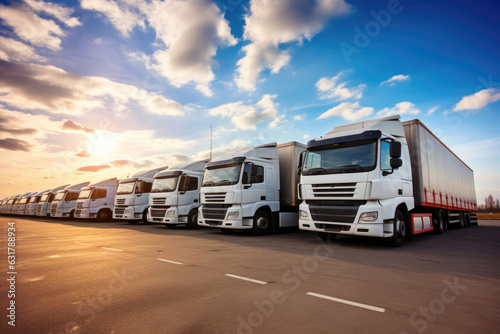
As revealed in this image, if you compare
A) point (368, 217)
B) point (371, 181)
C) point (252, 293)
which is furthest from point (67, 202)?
point (252, 293)

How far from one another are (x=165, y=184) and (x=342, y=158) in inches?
362

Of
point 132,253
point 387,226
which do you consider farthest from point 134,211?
point 387,226

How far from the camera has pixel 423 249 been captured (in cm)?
748

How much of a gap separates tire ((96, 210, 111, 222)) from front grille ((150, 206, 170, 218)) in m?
8.68

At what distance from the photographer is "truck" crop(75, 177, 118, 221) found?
789 inches

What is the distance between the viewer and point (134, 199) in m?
16.9

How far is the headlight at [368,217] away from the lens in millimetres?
6914

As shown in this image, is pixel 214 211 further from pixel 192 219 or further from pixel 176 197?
pixel 192 219

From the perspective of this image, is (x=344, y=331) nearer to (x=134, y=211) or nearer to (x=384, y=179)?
(x=384, y=179)

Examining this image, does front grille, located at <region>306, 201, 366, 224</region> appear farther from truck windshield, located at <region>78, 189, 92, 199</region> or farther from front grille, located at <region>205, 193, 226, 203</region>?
truck windshield, located at <region>78, 189, 92, 199</region>

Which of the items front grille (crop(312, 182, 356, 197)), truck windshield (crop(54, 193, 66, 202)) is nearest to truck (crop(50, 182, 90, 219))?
truck windshield (crop(54, 193, 66, 202))

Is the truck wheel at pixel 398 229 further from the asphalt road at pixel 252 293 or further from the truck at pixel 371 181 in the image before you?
the asphalt road at pixel 252 293

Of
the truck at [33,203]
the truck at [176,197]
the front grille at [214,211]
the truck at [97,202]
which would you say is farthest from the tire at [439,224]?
the truck at [33,203]

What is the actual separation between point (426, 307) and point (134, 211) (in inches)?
638
